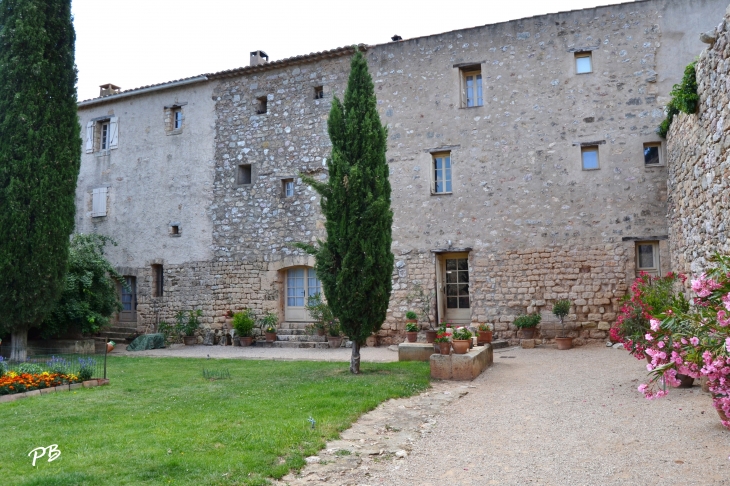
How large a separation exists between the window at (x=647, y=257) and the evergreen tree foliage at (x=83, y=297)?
11.7m

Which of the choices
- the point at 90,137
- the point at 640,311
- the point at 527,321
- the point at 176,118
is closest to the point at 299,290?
the point at 527,321

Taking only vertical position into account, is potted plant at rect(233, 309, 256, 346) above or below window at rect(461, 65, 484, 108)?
below

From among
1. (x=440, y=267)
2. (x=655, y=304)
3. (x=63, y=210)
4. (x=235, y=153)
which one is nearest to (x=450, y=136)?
(x=440, y=267)

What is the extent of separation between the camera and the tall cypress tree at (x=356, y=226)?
8328 mm

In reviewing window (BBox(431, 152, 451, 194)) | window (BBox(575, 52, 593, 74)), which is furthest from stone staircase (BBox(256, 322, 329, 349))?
window (BBox(575, 52, 593, 74))

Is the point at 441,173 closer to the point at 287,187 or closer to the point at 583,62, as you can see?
the point at 583,62

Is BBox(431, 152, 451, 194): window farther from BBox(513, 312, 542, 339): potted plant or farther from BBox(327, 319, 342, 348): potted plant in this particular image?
BBox(327, 319, 342, 348): potted plant

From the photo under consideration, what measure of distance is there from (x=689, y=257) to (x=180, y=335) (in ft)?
39.0

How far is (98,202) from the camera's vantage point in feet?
55.3

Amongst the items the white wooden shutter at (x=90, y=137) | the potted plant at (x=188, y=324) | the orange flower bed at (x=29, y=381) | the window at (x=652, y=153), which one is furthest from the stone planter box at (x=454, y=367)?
the white wooden shutter at (x=90, y=137)

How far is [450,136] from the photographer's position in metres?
→ 13.1

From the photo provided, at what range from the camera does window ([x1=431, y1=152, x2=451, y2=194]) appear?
1314 cm

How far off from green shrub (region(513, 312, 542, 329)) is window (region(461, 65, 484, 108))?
4.86 metres

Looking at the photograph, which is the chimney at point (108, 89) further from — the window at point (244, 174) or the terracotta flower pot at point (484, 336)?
the terracotta flower pot at point (484, 336)
